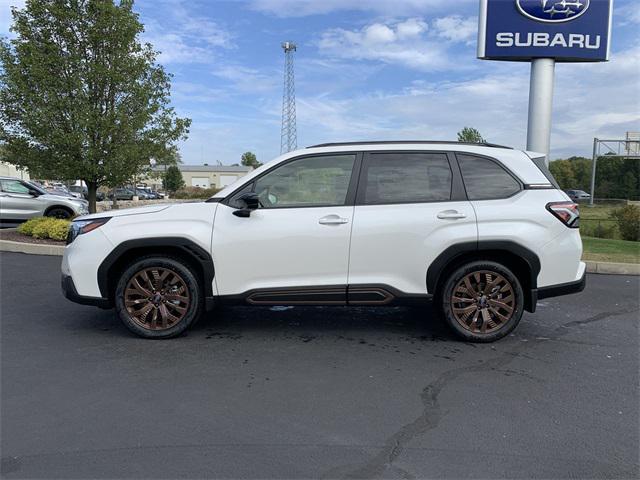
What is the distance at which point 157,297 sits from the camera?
4.77 metres

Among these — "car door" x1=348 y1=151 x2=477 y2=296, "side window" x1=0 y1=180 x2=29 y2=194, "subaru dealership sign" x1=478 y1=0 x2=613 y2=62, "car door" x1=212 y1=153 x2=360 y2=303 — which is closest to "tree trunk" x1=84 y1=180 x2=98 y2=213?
"side window" x1=0 y1=180 x2=29 y2=194

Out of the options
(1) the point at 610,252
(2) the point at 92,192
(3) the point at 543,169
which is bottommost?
(1) the point at 610,252

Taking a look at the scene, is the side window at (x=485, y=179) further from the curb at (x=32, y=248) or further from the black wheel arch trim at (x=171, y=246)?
the curb at (x=32, y=248)

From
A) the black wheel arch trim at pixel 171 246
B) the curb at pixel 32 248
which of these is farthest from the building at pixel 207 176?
the black wheel arch trim at pixel 171 246

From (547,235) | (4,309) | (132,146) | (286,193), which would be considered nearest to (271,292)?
(286,193)

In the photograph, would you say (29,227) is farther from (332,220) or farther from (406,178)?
(406,178)

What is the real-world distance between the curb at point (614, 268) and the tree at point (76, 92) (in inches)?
369

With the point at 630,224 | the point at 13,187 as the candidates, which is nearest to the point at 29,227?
the point at 13,187

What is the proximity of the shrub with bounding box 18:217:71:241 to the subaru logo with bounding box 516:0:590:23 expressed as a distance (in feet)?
38.0

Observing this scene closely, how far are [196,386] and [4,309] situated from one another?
3.50m

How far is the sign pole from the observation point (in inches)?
484

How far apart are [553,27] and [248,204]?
10.7 meters

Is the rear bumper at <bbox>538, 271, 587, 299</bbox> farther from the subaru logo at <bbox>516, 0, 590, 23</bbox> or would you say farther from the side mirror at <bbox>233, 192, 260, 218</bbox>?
the subaru logo at <bbox>516, 0, 590, 23</bbox>

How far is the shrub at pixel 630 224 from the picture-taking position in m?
15.2
